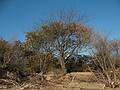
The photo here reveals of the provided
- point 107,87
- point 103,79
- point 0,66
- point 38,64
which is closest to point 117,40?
point 103,79

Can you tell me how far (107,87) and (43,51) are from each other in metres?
11.8

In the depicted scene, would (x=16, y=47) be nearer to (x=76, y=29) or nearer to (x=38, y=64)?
(x=38, y=64)

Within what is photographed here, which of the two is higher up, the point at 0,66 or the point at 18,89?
the point at 0,66

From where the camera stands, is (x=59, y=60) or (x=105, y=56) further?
(x=59, y=60)

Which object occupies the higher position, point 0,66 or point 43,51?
point 43,51

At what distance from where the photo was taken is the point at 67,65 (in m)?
30.4

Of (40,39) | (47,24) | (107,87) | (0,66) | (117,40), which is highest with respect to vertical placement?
(47,24)

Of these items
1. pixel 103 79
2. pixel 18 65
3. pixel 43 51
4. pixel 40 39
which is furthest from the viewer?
pixel 40 39

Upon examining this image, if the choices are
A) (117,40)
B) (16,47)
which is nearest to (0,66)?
(16,47)

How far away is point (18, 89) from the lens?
49.7ft

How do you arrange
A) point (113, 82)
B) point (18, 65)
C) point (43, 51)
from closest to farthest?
point (113, 82) < point (18, 65) < point (43, 51)

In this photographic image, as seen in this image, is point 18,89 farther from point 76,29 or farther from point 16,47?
point 76,29

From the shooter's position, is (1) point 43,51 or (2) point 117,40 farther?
(1) point 43,51

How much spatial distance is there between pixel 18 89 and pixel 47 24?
51.1ft
